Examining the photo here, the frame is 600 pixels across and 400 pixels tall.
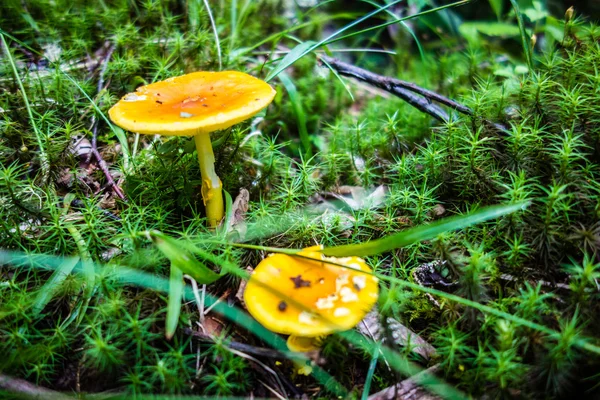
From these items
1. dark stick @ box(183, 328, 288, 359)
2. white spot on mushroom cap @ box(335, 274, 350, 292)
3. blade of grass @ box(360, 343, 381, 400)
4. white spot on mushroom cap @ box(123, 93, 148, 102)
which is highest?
white spot on mushroom cap @ box(123, 93, 148, 102)

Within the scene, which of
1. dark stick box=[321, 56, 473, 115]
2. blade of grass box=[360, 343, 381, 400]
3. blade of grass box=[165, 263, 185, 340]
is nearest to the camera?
blade of grass box=[165, 263, 185, 340]

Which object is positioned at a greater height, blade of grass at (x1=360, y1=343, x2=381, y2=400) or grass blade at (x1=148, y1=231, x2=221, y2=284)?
grass blade at (x1=148, y1=231, x2=221, y2=284)

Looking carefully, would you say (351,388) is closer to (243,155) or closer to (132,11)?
(243,155)

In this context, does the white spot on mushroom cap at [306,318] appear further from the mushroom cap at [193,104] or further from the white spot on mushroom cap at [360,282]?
the mushroom cap at [193,104]

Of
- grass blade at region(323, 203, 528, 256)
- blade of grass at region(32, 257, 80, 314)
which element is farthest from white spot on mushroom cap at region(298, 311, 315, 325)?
blade of grass at region(32, 257, 80, 314)

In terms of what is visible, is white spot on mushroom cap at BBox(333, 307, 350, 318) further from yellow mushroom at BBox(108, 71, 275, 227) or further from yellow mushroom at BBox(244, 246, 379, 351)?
yellow mushroom at BBox(108, 71, 275, 227)

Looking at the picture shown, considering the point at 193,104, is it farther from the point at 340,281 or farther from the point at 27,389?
the point at 27,389
